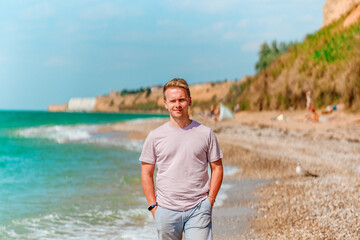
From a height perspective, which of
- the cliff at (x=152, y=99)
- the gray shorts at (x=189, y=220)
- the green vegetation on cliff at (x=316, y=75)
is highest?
the cliff at (x=152, y=99)

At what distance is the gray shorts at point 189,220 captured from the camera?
255cm

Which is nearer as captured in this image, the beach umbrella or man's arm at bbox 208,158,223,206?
man's arm at bbox 208,158,223,206

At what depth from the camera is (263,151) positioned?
13.4 m

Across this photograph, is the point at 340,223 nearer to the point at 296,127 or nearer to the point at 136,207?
the point at 136,207

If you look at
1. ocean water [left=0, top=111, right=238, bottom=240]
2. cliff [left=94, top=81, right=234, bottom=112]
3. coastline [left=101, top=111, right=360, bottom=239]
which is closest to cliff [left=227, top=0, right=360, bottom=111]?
coastline [left=101, top=111, right=360, bottom=239]

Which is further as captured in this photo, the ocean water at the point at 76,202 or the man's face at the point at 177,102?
the ocean water at the point at 76,202

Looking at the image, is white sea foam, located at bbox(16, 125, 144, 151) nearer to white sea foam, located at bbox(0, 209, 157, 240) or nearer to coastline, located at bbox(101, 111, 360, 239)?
coastline, located at bbox(101, 111, 360, 239)

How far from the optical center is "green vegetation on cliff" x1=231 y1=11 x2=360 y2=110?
19312 mm

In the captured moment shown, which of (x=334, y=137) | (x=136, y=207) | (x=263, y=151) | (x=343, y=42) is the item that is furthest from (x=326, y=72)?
(x=136, y=207)

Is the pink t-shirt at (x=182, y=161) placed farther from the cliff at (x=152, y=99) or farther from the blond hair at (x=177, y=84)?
the cliff at (x=152, y=99)

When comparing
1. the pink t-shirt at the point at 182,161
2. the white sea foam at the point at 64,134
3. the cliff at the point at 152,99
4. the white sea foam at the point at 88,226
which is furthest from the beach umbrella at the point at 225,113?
the cliff at the point at 152,99

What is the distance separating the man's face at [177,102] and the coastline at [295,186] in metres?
2.92

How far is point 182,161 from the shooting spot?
2529mm

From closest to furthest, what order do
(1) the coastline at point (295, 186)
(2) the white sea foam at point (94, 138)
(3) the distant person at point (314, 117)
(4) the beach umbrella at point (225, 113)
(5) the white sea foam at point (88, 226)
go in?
(1) the coastline at point (295, 186), (5) the white sea foam at point (88, 226), (3) the distant person at point (314, 117), (2) the white sea foam at point (94, 138), (4) the beach umbrella at point (225, 113)
